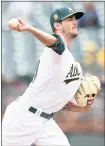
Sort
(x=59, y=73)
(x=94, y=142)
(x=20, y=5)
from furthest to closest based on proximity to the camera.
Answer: (x=20, y=5)
(x=94, y=142)
(x=59, y=73)

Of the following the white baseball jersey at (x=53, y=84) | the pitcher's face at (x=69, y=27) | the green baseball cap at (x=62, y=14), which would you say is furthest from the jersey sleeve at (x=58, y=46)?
the green baseball cap at (x=62, y=14)

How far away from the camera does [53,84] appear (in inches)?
173

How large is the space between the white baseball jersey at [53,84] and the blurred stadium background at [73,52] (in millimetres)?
4441

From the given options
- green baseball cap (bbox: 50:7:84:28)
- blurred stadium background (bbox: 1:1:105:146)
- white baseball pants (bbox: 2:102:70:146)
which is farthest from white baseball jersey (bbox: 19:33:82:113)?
blurred stadium background (bbox: 1:1:105:146)

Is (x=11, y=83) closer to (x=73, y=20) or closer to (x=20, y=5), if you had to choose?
(x=20, y=5)

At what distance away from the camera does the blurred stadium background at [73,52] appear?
29.5ft

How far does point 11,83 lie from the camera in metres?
9.25

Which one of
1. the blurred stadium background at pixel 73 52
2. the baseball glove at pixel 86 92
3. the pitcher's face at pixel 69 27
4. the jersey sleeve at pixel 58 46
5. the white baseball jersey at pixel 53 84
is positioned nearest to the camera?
the jersey sleeve at pixel 58 46

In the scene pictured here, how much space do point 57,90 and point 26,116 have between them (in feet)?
1.22

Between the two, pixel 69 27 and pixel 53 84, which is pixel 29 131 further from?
pixel 69 27

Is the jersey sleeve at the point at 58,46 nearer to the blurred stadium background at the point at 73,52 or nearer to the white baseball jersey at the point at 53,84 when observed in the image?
the white baseball jersey at the point at 53,84

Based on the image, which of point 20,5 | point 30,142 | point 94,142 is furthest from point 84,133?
point 30,142

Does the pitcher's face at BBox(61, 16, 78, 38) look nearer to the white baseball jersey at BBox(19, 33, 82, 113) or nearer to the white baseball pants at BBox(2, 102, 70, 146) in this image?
the white baseball jersey at BBox(19, 33, 82, 113)

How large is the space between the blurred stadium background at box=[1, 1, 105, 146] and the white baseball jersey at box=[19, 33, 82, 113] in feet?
14.6
